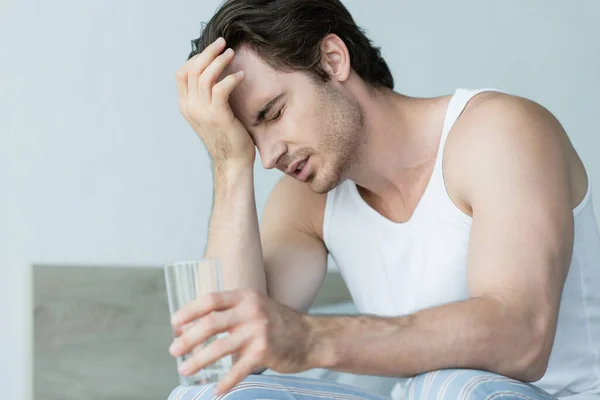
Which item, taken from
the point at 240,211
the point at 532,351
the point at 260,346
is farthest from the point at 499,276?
the point at 240,211

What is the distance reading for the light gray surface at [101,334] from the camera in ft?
7.49

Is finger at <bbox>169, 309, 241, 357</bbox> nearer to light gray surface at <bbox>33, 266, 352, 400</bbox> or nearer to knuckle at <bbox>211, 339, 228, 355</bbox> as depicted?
knuckle at <bbox>211, 339, 228, 355</bbox>

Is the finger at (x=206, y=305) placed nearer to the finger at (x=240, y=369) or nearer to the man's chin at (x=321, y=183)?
the finger at (x=240, y=369)

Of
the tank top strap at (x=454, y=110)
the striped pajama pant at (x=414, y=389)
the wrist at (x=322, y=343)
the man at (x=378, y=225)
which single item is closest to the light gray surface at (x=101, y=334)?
the man at (x=378, y=225)

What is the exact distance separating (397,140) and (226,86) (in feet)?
1.15

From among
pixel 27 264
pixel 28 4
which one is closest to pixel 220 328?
pixel 27 264

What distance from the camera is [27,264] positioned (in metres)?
2.27

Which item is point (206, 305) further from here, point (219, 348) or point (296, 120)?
point (296, 120)

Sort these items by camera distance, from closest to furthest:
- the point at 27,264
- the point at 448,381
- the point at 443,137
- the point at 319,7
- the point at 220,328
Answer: the point at 220,328 → the point at 448,381 → the point at 443,137 → the point at 319,7 → the point at 27,264

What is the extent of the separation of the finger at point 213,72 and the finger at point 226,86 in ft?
0.07

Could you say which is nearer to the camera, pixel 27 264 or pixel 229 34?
pixel 229 34

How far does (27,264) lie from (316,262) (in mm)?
857

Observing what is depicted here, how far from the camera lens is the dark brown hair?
1.62 meters

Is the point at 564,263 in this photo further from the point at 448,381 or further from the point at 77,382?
the point at 77,382
